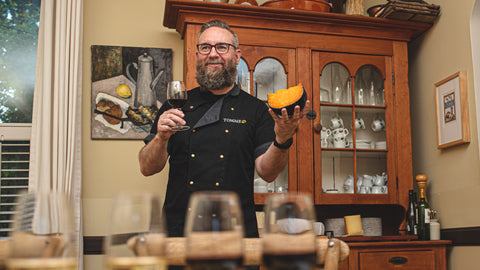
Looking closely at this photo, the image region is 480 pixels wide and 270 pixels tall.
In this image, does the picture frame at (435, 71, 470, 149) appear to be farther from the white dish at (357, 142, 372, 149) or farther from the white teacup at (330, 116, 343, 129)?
the white teacup at (330, 116, 343, 129)

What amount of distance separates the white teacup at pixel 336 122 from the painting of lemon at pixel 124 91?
1.34 metres

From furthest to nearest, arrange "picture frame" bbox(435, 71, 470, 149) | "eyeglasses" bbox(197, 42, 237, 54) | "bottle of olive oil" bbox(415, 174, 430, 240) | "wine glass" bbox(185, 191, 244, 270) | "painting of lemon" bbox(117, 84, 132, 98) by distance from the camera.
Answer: "painting of lemon" bbox(117, 84, 132, 98)
"bottle of olive oil" bbox(415, 174, 430, 240)
"picture frame" bbox(435, 71, 470, 149)
"eyeglasses" bbox(197, 42, 237, 54)
"wine glass" bbox(185, 191, 244, 270)

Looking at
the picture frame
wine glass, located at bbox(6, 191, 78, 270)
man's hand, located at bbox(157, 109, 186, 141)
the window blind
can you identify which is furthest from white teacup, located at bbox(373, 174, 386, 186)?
wine glass, located at bbox(6, 191, 78, 270)

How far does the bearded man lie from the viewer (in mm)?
1966

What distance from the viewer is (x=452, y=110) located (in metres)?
3.13

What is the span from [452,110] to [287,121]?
2.02 metres

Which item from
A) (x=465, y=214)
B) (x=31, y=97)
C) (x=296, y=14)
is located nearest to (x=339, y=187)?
(x=465, y=214)

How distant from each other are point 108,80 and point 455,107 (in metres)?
2.21

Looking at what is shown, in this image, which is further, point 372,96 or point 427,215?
point 372,96

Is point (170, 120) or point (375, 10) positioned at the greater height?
point (375, 10)

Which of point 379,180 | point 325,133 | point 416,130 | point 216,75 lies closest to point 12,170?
point 216,75

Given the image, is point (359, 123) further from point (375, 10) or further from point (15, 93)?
point (15, 93)

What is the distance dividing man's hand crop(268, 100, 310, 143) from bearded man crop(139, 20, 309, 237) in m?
0.23

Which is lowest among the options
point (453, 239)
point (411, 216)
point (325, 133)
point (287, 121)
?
point (453, 239)
